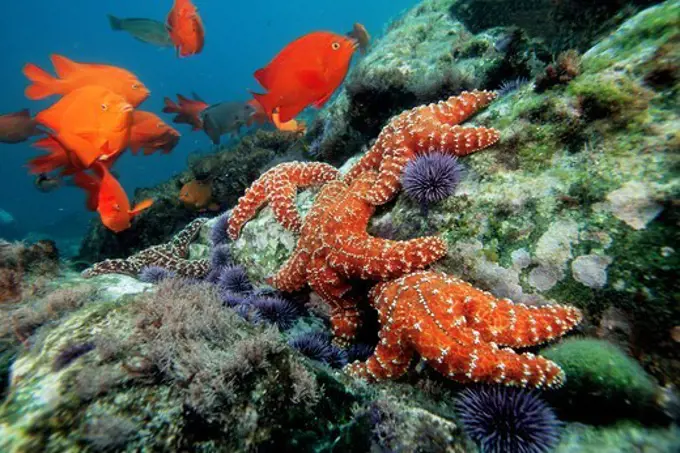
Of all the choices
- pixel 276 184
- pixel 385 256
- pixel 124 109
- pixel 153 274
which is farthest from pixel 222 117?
pixel 385 256

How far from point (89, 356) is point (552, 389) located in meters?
3.50

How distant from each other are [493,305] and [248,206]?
3.96m

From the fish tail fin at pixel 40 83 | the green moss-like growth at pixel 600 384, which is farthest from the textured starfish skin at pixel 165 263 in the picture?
the green moss-like growth at pixel 600 384

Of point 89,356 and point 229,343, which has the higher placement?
point 89,356

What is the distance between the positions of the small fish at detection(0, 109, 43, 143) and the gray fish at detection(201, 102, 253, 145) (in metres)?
3.73

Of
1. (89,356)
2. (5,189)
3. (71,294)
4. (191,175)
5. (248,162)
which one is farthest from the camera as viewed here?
(5,189)

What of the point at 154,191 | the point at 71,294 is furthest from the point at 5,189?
the point at 71,294

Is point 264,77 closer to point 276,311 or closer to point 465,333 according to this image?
point 276,311

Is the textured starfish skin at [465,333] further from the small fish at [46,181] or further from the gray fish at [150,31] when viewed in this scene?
the gray fish at [150,31]

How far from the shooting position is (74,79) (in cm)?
711

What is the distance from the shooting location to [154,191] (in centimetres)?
1048

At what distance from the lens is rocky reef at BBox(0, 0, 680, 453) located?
7.78 feet

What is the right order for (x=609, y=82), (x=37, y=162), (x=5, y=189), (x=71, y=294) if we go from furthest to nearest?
(x=5, y=189) → (x=37, y=162) → (x=71, y=294) → (x=609, y=82)

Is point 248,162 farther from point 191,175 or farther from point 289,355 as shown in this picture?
point 289,355
